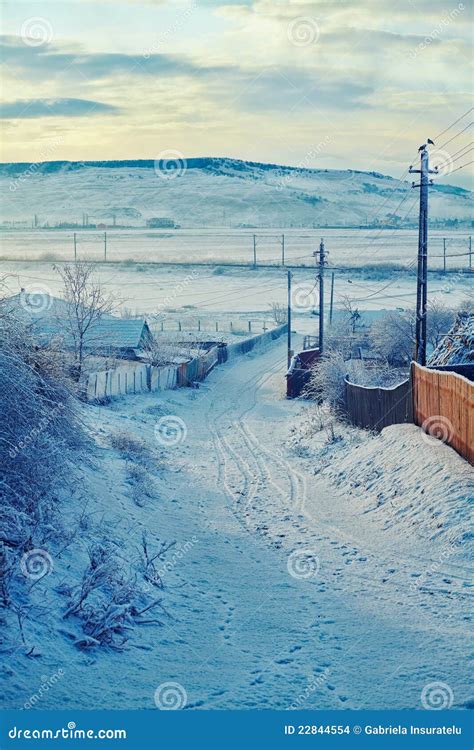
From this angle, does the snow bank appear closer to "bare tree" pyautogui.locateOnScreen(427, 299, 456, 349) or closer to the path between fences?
the path between fences

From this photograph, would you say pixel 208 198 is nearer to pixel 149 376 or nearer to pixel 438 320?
pixel 438 320

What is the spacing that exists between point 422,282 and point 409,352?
19.3 meters

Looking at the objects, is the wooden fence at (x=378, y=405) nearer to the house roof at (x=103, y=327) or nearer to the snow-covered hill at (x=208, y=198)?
the house roof at (x=103, y=327)

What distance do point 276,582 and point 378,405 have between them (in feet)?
32.2

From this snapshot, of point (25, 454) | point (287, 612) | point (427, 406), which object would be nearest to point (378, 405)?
point (427, 406)

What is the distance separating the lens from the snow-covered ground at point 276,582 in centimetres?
846

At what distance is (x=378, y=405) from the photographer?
21.2 m

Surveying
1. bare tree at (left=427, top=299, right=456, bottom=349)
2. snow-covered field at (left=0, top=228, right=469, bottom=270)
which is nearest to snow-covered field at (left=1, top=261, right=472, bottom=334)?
snow-covered field at (left=0, top=228, right=469, bottom=270)

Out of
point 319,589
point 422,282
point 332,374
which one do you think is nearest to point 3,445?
point 319,589

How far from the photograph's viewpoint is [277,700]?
830 centimetres

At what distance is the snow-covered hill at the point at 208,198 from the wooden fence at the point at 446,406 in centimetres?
13768

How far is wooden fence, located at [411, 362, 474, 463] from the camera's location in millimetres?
14625

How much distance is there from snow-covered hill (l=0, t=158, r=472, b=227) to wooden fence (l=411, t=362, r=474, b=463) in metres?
138

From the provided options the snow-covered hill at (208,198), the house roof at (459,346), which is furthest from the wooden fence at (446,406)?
the snow-covered hill at (208,198)
